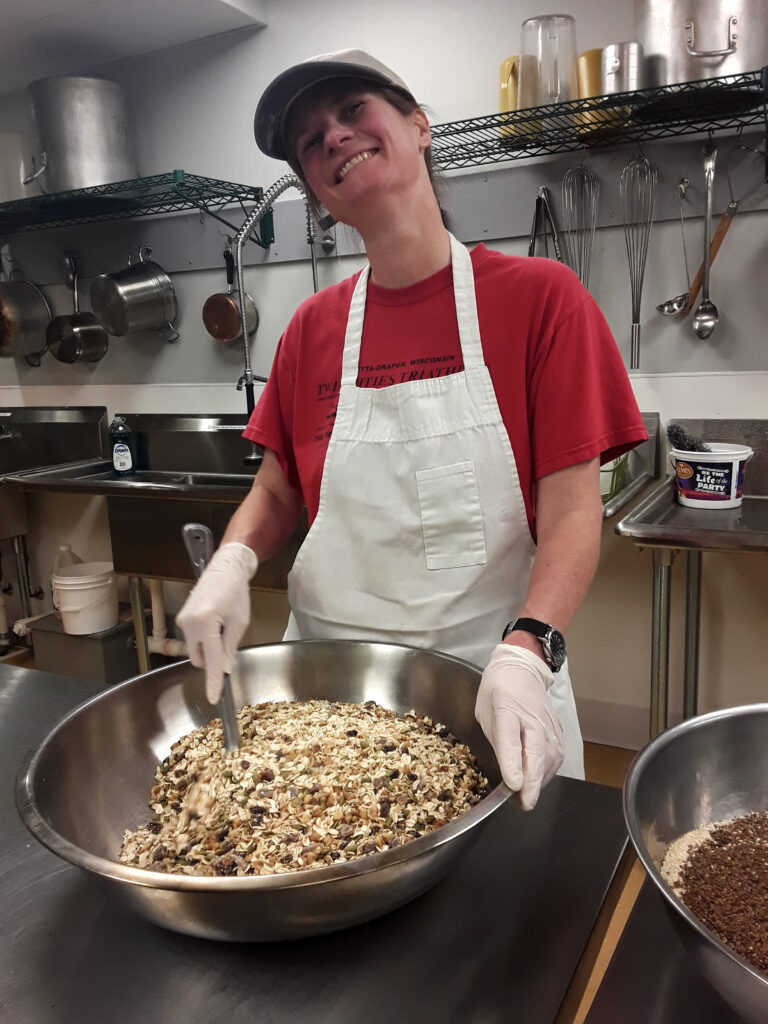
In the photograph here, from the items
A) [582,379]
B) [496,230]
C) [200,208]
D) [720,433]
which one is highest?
[200,208]

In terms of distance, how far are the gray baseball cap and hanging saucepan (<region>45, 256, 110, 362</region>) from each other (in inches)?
101

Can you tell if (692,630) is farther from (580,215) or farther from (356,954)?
(356,954)

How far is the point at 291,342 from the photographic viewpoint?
5.00 ft

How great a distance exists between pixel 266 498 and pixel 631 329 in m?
1.61

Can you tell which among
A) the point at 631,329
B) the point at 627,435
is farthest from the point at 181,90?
the point at 627,435

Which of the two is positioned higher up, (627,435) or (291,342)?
(291,342)

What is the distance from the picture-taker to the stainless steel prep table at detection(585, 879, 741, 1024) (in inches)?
25.1

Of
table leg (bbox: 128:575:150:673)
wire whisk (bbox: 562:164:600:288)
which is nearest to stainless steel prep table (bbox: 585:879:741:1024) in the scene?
wire whisk (bbox: 562:164:600:288)

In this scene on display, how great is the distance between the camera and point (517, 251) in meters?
2.73

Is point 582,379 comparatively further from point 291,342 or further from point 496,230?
point 496,230

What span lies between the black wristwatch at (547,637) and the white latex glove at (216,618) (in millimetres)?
410

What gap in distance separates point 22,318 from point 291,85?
2999mm

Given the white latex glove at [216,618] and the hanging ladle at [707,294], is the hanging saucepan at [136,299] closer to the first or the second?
the hanging ladle at [707,294]

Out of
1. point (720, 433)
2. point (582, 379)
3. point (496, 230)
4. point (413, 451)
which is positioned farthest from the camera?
point (496, 230)
